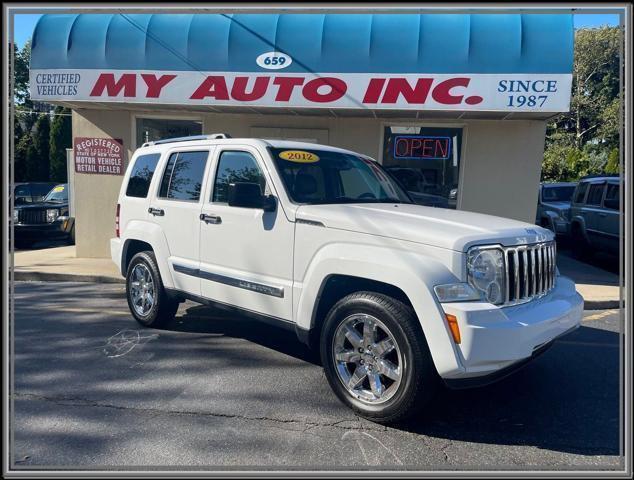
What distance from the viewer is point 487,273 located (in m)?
3.30

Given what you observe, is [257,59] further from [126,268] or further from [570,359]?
[570,359]

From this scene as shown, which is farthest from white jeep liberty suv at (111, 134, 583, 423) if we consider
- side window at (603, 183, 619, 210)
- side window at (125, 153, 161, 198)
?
side window at (603, 183, 619, 210)

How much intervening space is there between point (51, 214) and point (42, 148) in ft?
51.0

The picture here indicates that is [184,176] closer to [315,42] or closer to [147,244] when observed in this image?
[147,244]

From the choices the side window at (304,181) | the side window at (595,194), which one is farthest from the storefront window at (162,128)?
the side window at (595,194)

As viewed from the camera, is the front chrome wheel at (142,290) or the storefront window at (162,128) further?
the storefront window at (162,128)

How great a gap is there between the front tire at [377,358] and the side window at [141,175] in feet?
10.4

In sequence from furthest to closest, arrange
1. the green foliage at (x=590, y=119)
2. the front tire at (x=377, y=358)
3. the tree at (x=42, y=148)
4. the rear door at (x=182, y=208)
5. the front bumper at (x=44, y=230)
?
the green foliage at (x=590, y=119)
the tree at (x=42, y=148)
the front bumper at (x=44, y=230)
the rear door at (x=182, y=208)
the front tire at (x=377, y=358)

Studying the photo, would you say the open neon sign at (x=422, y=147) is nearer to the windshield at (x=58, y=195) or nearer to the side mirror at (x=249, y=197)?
the side mirror at (x=249, y=197)

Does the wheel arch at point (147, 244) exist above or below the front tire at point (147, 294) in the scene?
above

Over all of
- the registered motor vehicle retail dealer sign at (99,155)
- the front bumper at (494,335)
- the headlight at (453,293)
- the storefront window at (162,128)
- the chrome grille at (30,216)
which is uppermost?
the storefront window at (162,128)

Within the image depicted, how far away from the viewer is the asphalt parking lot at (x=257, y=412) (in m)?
3.13

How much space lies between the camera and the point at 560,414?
3752mm

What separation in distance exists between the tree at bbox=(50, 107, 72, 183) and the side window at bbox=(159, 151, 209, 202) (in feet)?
72.9
